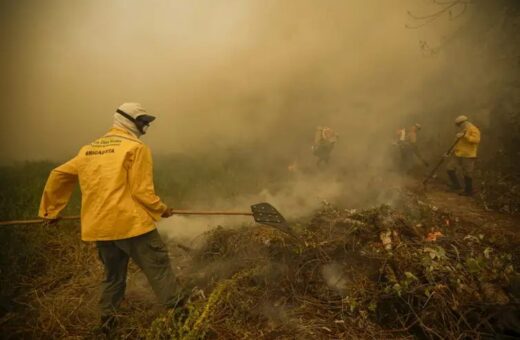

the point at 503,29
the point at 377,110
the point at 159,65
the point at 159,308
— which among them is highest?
the point at 503,29

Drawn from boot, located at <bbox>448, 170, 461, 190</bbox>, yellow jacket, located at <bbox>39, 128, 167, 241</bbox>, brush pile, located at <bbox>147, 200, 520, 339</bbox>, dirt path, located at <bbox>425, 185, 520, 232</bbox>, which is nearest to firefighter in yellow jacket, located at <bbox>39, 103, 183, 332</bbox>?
yellow jacket, located at <bbox>39, 128, 167, 241</bbox>

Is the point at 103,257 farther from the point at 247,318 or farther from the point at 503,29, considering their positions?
the point at 503,29

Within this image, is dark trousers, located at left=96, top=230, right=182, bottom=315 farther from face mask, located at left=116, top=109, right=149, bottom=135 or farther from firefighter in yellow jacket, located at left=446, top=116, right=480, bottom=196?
firefighter in yellow jacket, located at left=446, top=116, right=480, bottom=196

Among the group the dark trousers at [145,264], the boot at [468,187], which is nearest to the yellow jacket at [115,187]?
the dark trousers at [145,264]

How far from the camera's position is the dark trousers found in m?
2.74

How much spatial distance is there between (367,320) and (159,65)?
32.5 feet

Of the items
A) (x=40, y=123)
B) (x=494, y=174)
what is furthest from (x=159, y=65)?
(x=494, y=174)

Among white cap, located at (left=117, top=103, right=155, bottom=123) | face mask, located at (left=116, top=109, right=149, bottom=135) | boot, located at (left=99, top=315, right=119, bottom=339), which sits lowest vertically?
boot, located at (left=99, top=315, right=119, bottom=339)

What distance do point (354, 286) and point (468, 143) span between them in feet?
18.0

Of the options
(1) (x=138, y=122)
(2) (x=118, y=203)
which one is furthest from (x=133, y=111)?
(2) (x=118, y=203)

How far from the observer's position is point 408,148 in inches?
344

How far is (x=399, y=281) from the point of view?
9.59 feet

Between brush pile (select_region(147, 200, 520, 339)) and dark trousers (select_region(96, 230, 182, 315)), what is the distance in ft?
0.78

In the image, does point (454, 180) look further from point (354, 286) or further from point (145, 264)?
point (145, 264)
